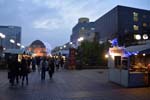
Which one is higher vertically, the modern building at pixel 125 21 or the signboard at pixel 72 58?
the modern building at pixel 125 21

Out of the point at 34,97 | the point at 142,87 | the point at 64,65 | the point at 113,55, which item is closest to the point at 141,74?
the point at 142,87

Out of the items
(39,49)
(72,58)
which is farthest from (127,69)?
(39,49)

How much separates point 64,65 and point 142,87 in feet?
93.8

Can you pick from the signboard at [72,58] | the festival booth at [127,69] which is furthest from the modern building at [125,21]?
the festival booth at [127,69]

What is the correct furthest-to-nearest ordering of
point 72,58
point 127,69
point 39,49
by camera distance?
point 39,49 → point 72,58 → point 127,69

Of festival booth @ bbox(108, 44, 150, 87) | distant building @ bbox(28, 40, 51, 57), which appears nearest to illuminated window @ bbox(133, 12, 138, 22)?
distant building @ bbox(28, 40, 51, 57)

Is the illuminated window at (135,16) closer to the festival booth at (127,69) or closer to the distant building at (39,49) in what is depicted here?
the distant building at (39,49)

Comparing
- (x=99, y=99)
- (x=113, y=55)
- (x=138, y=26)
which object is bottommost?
(x=99, y=99)

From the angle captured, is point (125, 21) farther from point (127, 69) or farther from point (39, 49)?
point (127, 69)

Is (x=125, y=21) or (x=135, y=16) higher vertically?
(x=135, y=16)

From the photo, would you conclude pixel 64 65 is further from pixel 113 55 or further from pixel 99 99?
pixel 99 99

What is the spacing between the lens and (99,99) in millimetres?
13422

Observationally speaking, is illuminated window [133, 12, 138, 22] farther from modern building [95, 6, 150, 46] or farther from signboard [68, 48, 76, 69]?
signboard [68, 48, 76, 69]

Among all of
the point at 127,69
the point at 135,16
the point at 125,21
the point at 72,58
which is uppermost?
the point at 135,16
